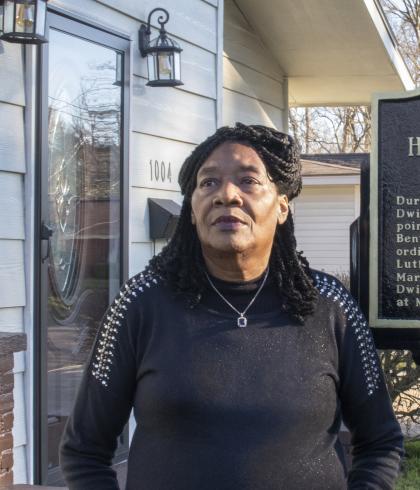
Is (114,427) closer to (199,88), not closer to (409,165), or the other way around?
(409,165)

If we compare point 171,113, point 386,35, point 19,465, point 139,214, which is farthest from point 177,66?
point 386,35

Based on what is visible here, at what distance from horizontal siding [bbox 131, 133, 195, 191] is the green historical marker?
253 centimetres

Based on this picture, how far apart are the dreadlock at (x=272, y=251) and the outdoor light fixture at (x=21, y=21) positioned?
188 centimetres

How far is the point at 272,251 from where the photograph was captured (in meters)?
2.50

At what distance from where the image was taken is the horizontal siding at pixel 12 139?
429 cm

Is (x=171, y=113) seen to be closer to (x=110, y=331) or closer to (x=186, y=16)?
(x=186, y=16)

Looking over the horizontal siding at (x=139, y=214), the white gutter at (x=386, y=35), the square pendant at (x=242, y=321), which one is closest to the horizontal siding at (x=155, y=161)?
the horizontal siding at (x=139, y=214)

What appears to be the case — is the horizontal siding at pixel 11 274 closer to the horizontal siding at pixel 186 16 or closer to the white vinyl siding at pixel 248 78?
the horizontal siding at pixel 186 16

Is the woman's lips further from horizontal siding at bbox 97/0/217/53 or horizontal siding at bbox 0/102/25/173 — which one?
horizontal siding at bbox 97/0/217/53

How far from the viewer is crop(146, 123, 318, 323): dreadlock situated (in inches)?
92.0

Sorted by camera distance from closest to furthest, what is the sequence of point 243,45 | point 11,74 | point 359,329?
point 359,329 < point 11,74 < point 243,45

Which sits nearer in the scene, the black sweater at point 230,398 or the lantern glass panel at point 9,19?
the black sweater at point 230,398

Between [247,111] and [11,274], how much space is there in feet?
13.7

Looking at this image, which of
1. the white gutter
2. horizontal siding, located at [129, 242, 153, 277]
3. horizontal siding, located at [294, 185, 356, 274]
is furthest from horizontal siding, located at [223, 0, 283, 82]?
horizontal siding, located at [294, 185, 356, 274]
